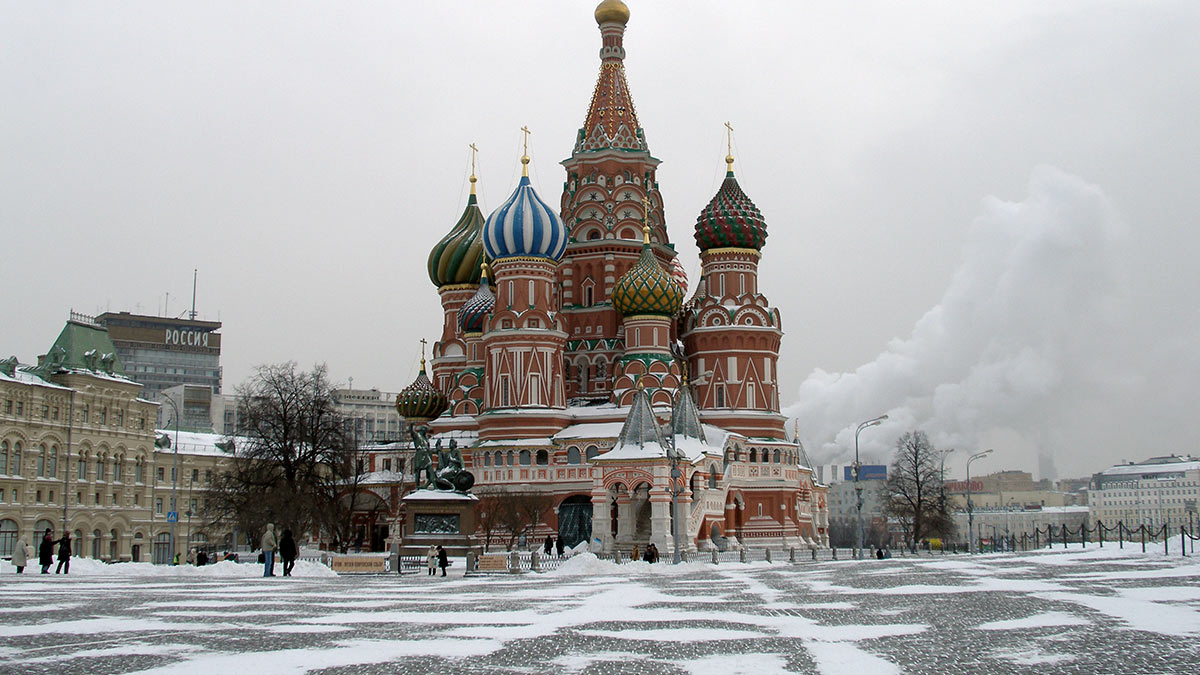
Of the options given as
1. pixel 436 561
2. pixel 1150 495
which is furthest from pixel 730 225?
pixel 1150 495

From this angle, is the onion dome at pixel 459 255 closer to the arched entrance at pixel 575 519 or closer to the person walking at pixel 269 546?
the arched entrance at pixel 575 519

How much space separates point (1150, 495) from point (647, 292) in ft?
355

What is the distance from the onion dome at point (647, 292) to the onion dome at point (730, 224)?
3.81 meters

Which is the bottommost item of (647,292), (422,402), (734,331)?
(422,402)

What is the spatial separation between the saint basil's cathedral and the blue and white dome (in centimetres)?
10

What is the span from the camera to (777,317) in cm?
5853

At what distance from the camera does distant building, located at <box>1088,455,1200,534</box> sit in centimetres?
13750

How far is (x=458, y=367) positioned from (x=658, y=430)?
1781cm

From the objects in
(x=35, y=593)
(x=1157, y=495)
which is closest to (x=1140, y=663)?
(x=35, y=593)

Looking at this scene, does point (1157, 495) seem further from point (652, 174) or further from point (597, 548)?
point (597, 548)

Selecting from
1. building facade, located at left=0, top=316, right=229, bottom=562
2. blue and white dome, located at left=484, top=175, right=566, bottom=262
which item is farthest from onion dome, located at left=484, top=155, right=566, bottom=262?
building facade, located at left=0, top=316, right=229, bottom=562

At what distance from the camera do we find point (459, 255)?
65.0 metres

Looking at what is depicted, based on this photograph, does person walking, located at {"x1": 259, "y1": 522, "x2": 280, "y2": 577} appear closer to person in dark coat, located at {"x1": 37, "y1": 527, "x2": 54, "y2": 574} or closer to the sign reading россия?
person in dark coat, located at {"x1": 37, "y1": 527, "x2": 54, "y2": 574}

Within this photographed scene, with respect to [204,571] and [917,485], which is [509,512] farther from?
[917,485]
